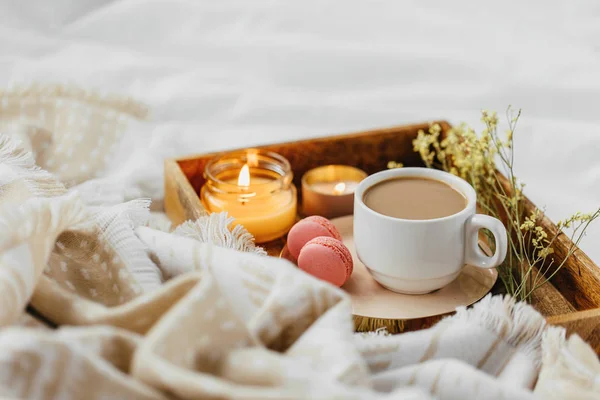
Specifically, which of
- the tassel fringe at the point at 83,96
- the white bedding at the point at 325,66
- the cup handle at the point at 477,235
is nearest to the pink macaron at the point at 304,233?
the cup handle at the point at 477,235

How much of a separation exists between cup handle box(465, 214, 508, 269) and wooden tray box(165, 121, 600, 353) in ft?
0.24

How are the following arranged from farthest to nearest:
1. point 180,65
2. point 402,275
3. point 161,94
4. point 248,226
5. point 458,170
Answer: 1. point 180,65
2. point 161,94
3. point 458,170
4. point 248,226
5. point 402,275

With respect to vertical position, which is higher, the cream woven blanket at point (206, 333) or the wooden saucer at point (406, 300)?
the cream woven blanket at point (206, 333)

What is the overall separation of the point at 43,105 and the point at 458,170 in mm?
639

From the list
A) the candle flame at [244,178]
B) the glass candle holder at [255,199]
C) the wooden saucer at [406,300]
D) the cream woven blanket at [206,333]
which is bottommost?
the wooden saucer at [406,300]

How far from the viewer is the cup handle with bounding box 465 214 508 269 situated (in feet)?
2.19

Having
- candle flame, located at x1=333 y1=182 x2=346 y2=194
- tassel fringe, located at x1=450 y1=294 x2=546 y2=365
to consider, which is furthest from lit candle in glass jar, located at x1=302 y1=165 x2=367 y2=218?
tassel fringe, located at x1=450 y1=294 x2=546 y2=365

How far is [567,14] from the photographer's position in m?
1.49

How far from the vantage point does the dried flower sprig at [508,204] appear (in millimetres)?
712

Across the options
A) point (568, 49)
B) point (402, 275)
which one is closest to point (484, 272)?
point (402, 275)

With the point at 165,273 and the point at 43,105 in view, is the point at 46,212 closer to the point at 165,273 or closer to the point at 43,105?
the point at 165,273

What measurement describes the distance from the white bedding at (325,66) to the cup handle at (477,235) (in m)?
0.36

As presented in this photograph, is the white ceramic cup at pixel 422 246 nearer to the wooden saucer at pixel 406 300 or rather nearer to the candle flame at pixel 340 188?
the wooden saucer at pixel 406 300

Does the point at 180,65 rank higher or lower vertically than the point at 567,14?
lower
